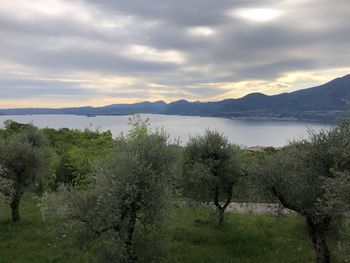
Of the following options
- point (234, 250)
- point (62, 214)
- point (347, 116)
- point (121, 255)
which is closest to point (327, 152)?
point (347, 116)

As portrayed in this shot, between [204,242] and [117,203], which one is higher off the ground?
[117,203]

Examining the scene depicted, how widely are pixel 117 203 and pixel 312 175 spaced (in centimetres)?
1042

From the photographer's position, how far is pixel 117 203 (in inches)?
690

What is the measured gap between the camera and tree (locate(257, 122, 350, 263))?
19.3 m

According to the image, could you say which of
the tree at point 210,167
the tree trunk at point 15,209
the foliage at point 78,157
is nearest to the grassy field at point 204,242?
the tree trunk at point 15,209

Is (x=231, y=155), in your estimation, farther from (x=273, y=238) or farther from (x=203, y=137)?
(x=273, y=238)

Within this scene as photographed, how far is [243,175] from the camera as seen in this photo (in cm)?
2808

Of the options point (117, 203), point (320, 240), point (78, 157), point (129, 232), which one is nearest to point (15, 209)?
point (129, 232)

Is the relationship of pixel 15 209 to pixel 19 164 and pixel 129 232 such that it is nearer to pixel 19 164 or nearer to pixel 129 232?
pixel 19 164

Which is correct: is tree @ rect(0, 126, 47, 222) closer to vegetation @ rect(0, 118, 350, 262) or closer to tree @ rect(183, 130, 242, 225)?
vegetation @ rect(0, 118, 350, 262)

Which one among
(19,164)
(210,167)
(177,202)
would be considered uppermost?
(19,164)

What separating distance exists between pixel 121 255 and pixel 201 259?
24.6 ft

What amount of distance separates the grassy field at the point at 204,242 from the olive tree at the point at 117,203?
15.9 feet

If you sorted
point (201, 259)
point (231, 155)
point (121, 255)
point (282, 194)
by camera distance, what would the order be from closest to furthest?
point (121, 255), point (282, 194), point (201, 259), point (231, 155)
